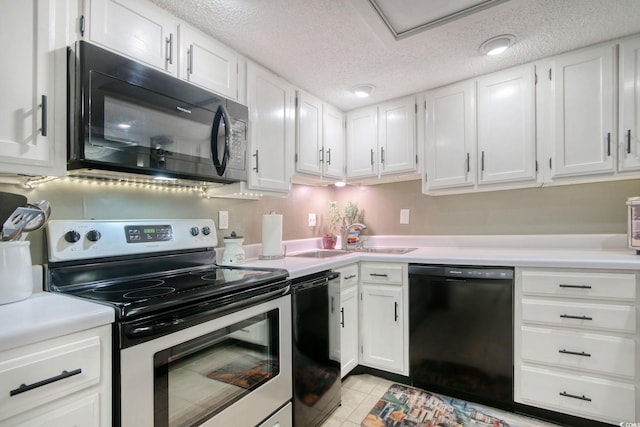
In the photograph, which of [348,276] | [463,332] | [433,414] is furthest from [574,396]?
[348,276]

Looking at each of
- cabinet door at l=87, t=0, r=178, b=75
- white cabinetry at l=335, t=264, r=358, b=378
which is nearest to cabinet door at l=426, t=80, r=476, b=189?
white cabinetry at l=335, t=264, r=358, b=378

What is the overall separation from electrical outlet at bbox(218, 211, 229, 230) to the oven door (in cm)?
75

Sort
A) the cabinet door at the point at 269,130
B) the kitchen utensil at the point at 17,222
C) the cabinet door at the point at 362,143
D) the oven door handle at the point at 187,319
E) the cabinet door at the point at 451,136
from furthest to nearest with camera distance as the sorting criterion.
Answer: the cabinet door at the point at 362,143 → the cabinet door at the point at 451,136 → the cabinet door at the point at 269,130 → the kitchen utensil at the point at 17,222 → the oven door handle at the point at 187,319

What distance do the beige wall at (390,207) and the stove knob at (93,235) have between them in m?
0.10

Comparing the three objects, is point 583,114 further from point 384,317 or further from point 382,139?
point 384,317

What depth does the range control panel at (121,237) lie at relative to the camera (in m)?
1.30

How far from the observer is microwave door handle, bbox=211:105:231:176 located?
5.34 feet

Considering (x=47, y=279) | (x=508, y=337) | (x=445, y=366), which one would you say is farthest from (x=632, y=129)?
(x=47, y=279)

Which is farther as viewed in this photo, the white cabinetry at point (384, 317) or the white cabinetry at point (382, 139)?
the white cabinetry at point (382, 139)

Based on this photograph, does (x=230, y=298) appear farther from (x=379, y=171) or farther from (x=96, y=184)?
(x=379, y=171)

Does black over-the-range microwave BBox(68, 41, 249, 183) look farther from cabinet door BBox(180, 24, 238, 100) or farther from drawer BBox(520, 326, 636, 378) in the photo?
drawer BBox(520, 326, 636, 378)

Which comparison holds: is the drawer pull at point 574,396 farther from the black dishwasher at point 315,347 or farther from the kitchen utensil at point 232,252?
the kitchen utensil at point 232,252

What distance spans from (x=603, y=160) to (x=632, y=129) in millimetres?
214

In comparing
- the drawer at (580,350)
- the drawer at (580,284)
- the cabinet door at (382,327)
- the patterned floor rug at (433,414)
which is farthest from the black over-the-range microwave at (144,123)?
the drawer at (580,350)
